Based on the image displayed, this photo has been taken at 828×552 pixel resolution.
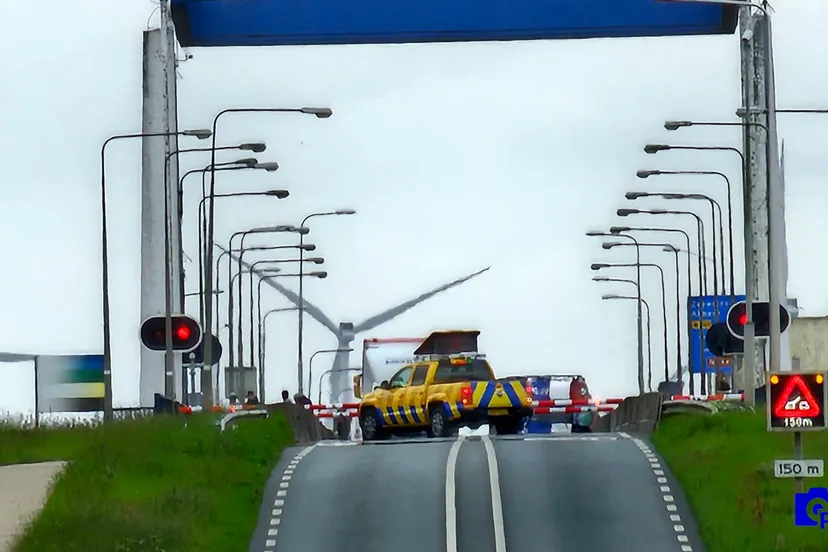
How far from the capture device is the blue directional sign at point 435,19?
187ft

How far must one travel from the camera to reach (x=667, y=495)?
35562 mm

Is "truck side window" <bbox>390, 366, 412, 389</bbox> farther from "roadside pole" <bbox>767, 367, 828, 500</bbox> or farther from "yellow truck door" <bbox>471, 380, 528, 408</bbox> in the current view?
"roadside pole" <bbox>767, 367, 828, 500</bbox>

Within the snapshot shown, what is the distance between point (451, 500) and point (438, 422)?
16.1 m

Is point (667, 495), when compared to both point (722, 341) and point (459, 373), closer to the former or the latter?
point (459, 373)

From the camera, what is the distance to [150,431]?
140 feet

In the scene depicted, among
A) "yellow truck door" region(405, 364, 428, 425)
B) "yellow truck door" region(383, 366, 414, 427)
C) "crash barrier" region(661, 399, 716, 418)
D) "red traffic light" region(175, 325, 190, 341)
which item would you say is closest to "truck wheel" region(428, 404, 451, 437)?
"yellow truck door" region(405, 364, 428, 425)

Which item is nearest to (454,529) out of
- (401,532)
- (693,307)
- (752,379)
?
(401,532)

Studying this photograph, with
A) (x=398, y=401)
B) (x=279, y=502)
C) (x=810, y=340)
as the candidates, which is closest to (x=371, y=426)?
(x=398, y=401)

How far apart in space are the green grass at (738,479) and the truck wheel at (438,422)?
599 cm

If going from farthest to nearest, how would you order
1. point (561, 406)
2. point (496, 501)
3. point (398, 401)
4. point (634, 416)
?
point (561, 406) → point (634, 416) → point (398, 401) → point (496, 501)

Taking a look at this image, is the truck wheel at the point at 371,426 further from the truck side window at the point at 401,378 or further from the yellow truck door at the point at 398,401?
the truck side window at the point at 401,378

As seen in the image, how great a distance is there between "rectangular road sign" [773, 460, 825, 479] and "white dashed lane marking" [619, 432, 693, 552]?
1681 millimetres

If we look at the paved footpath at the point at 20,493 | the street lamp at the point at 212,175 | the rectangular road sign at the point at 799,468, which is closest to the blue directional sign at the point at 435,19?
the street lamp at the point at 212,175

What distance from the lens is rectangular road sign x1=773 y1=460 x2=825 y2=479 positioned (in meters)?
29.6
